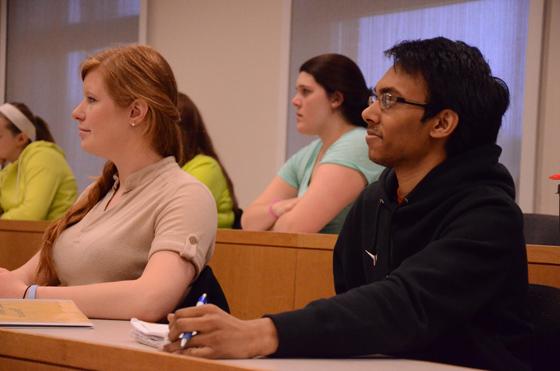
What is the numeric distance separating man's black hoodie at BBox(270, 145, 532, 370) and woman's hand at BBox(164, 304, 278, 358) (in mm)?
30

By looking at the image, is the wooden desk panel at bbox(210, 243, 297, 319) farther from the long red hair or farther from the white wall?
the white wall

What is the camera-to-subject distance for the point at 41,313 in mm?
1609

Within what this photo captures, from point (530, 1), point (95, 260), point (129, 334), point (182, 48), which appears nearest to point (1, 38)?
point (182, 48)

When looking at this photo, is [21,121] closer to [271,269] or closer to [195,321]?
[271,269]

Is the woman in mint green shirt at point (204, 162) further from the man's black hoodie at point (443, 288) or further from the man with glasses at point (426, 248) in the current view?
the man's black hoodie at point (443, 288)

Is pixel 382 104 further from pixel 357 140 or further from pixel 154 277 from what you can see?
pixel 357 140

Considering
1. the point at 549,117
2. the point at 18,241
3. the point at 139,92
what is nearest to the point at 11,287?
the point at 139,92

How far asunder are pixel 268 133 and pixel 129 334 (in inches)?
157

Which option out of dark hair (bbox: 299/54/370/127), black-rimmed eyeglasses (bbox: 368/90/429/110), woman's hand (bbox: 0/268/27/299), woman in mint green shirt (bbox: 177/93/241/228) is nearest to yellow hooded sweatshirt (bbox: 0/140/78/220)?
woman in mint green shirt (bbox: 177/93/241/228)

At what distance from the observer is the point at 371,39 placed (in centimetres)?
502

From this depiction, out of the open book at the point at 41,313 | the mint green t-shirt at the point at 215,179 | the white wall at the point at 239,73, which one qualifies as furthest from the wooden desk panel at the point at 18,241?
the white wall at the point at 239,73

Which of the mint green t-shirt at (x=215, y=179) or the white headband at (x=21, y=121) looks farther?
the white headband at (x=21, y=121)

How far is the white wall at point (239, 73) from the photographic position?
213 inches

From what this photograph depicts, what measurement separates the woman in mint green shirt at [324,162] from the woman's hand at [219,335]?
1.78 meters
